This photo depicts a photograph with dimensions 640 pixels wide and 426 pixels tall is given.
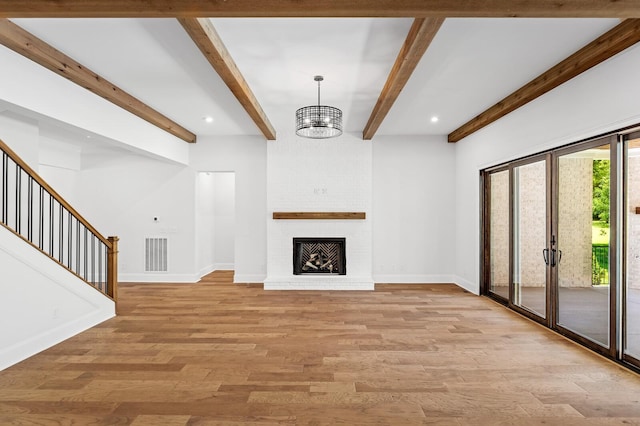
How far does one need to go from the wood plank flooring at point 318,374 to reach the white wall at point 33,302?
145 mm

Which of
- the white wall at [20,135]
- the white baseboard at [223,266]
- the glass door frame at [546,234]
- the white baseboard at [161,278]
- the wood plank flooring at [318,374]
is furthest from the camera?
the white baseboard at [223,266]

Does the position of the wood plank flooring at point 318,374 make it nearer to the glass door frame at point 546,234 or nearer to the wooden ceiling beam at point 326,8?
the glass door frame at point 546,234

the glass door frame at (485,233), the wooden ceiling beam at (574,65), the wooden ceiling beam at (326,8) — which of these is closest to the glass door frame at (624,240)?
the wooden ceiling beam at (574,65)

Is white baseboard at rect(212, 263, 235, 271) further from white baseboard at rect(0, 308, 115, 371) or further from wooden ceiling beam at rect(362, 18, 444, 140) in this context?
wooden ceiling beam at rect(362, 18, 444, 140)

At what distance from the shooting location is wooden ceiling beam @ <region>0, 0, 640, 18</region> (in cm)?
202

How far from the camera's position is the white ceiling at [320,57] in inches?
110

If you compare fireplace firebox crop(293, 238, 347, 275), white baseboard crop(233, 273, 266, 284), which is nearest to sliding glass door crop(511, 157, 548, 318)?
fireplace firebox crop(293, 238, 347, 275)

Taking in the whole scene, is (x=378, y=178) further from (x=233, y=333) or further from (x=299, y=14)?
(x=299, y=14)

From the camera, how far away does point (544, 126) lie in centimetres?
394

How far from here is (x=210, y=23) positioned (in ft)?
8.81

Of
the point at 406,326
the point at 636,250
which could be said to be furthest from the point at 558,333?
the point at 406,326

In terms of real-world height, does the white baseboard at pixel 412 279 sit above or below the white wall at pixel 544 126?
below

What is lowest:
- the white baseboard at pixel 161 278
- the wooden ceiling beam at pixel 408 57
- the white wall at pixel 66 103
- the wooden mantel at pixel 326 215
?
the white baseboard at pixel 161 278

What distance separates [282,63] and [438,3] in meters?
1.78
